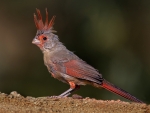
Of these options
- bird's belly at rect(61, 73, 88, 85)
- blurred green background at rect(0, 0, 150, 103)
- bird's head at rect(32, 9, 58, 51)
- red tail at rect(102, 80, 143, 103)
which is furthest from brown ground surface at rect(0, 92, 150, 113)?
blurred green background at rect(0, 0, 150, 103)

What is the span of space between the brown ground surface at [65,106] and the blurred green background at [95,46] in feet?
9.60

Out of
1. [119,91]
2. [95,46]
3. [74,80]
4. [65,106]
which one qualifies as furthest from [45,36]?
[65,106]

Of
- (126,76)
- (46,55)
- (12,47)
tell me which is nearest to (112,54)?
(126,76)

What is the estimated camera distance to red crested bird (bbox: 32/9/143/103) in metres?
6.73

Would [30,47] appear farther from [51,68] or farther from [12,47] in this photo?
[51,68]

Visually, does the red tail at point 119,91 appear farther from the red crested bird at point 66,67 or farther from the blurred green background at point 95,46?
the blurred green background at point 95,46

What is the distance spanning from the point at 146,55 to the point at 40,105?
421cm

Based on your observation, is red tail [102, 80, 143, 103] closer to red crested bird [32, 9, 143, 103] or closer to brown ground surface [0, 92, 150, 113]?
red crested bird [32, 9, 143, 103]

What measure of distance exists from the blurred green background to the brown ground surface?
9.60 ft

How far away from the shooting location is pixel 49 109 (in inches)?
205

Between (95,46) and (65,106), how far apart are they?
3.73m

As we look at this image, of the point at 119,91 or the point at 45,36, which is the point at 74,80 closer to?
the point at 119,91

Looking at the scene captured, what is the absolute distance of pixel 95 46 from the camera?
9.04m

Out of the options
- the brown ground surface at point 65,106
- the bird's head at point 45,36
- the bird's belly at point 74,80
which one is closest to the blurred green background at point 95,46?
the bird's head at point 45,36
